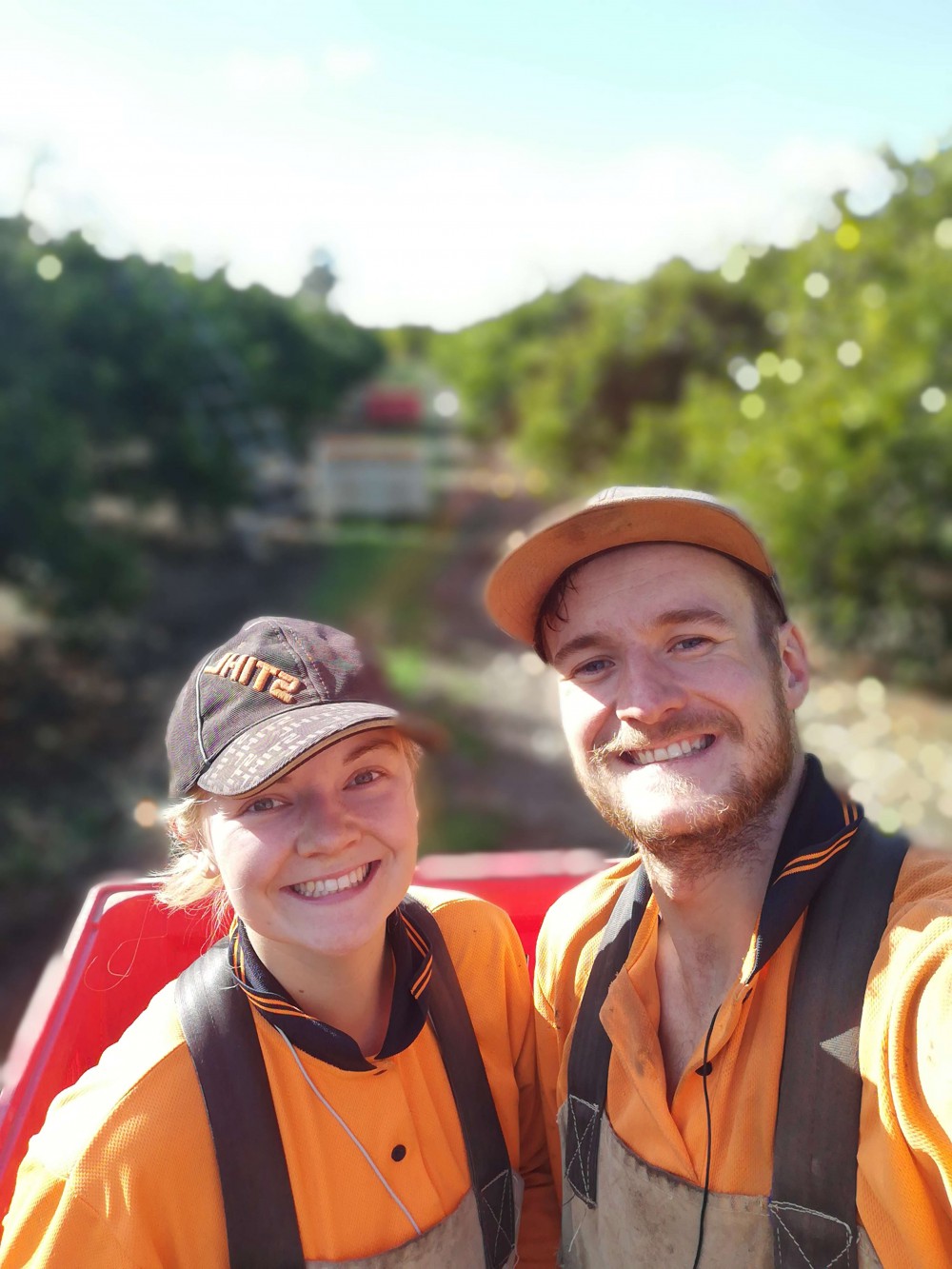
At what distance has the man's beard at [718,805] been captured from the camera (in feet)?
5.61

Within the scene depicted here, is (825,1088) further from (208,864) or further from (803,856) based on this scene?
(208,864)

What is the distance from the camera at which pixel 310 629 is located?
1.82 meters

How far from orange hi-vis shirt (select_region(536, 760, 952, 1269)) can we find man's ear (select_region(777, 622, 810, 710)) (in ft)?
0.72

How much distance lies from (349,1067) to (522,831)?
581 centimetres

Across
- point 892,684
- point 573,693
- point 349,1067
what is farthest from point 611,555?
point 892,684

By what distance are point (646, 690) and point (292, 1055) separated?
0.88 meters

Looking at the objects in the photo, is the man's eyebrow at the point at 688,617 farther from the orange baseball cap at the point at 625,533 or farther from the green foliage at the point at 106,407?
the green foliage at the point at 106,407

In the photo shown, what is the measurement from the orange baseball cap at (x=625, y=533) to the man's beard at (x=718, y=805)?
0.93 feet

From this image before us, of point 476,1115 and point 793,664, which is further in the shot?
point 793,664

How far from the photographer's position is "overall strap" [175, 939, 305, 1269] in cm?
158

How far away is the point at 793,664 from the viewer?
1.95 meters

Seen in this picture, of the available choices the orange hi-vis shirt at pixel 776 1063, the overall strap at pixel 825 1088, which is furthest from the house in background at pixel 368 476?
the overall strap at pixel 825 1088

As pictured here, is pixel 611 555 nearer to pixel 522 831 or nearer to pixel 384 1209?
A: pixel 384 1209

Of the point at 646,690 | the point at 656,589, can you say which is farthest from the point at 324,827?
the point at 656,589
